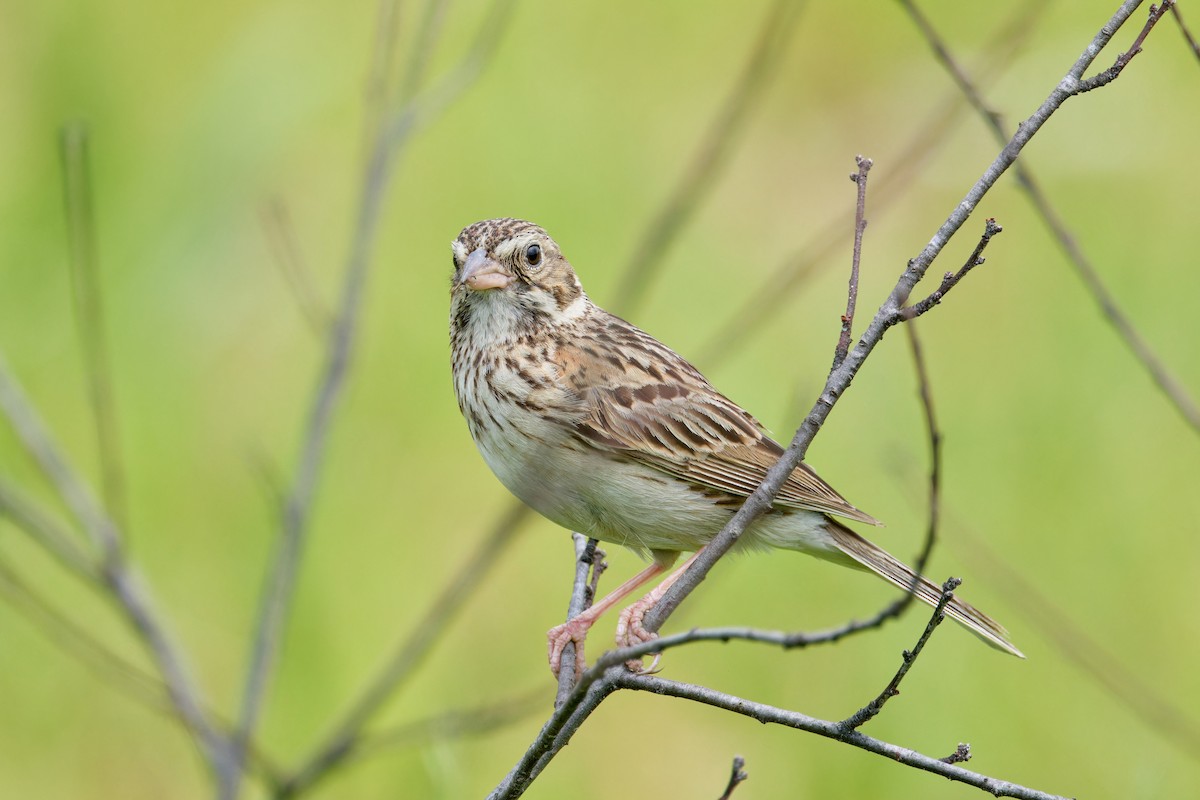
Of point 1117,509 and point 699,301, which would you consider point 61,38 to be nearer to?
point 699,301

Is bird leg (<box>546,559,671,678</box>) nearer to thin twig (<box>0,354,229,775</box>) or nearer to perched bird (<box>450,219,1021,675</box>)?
perched bird (<box>450,219,1021,675</box>)

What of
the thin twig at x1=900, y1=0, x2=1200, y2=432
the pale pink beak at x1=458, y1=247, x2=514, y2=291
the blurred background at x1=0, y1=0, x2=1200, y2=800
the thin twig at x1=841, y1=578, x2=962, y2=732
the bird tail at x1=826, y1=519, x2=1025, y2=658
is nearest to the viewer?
the thin twig at x1=841, y1=578, x2=962, y2=732

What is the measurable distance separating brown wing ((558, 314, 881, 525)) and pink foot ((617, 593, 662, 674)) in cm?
51

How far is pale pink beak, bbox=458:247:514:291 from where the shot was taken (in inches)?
176

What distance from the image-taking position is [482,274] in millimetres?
4496

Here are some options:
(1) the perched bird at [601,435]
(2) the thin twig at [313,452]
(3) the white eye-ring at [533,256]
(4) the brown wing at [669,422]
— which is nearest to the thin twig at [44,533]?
(2) the thin twig at [313,452]

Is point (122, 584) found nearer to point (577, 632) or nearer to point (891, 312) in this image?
point (577, 632)

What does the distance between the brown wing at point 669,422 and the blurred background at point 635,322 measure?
3.34 feet

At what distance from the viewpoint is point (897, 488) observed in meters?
8.03

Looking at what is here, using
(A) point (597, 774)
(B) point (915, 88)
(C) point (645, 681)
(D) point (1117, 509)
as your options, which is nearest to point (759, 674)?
(A) point (597, 774)

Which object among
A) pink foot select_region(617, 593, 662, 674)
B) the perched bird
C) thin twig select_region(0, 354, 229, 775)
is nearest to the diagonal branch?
pink foot select_region(617, 593, 662, 674)

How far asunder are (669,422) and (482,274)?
729 millimetres

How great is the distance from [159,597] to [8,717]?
0.84 meters

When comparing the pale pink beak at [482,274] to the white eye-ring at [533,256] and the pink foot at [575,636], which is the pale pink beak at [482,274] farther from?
the pink foot at [575,636]
